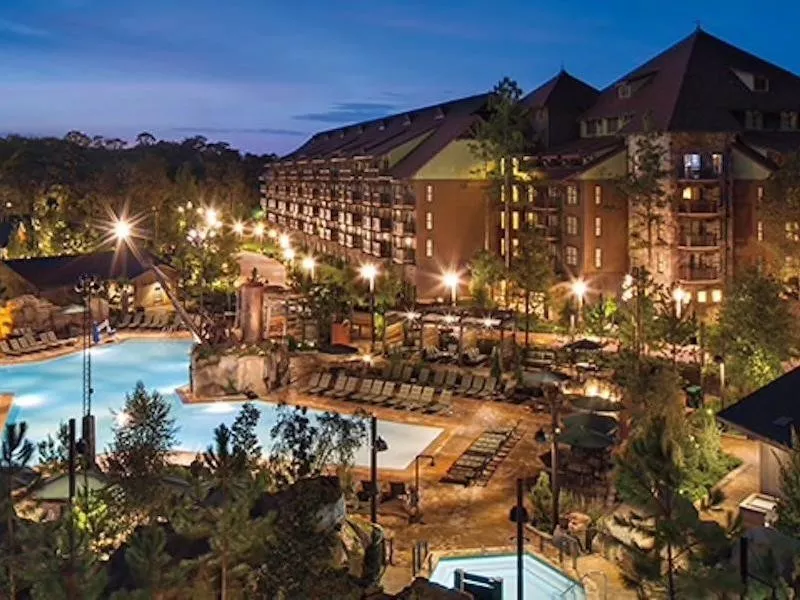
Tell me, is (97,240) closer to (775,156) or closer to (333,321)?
(333,321)

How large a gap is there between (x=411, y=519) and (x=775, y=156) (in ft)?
91.8

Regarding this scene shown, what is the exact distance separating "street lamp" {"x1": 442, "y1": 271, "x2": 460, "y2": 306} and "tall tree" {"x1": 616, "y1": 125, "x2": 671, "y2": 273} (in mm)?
9119

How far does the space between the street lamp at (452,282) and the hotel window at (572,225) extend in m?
6.40

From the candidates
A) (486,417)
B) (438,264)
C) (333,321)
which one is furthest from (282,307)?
(486,417)

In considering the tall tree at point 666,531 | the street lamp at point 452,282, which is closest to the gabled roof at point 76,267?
the street lamp at point 452,282

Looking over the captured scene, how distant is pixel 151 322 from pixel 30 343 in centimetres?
634

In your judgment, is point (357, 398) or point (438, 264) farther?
point (438, 264)

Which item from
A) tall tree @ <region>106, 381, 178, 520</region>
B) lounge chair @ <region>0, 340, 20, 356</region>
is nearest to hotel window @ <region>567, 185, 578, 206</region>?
lounge chair @ <region>0, 340, 20, 356</region>

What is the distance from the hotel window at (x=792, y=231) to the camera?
36.4 m

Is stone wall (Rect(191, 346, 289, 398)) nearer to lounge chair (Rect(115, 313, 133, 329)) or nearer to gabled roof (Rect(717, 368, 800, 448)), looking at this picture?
lounge chair (Rect(115, 313, 133, 329))

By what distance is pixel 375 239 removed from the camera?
53812 mm

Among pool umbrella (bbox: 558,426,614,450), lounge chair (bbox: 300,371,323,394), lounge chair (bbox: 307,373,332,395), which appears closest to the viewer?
pool umbrella (bbox: 558,426,614,450)

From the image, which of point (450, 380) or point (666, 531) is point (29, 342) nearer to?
point (450, 380)

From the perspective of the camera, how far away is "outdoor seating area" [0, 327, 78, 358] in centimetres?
3866
